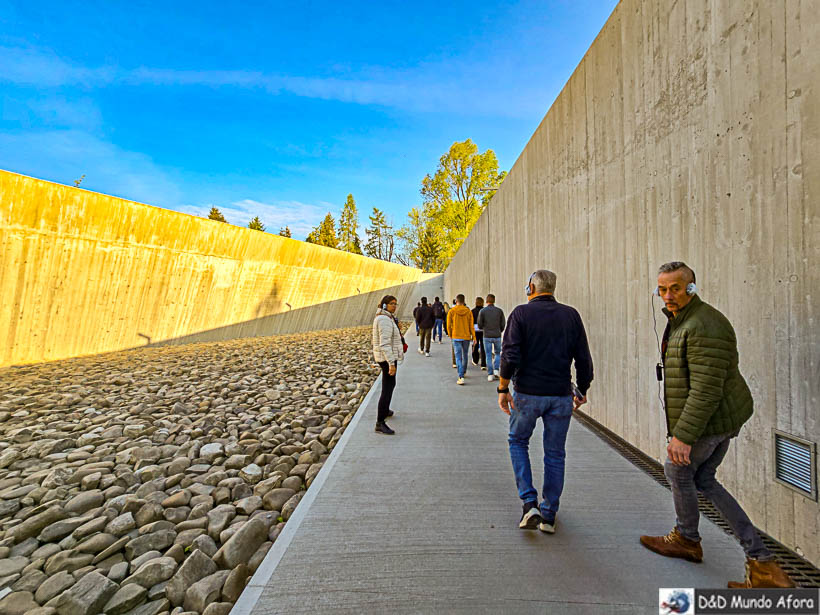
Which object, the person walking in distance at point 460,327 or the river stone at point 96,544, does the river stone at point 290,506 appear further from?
the person walking in distance at point 460,327

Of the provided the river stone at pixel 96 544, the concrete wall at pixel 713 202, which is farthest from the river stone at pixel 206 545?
the concrete wall at pixel 713 202

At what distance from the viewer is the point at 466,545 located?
2.60 m

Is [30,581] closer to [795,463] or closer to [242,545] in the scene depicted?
[242,545]

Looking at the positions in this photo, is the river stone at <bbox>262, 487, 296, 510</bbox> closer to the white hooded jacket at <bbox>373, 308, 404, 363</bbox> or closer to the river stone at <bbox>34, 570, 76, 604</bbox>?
the river stone at <bbox>34, 570, 76, 604</bbox>

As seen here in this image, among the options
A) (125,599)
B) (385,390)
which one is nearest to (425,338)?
(385,390)

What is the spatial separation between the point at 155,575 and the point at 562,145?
711cm

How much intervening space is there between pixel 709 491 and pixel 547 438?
955 mm

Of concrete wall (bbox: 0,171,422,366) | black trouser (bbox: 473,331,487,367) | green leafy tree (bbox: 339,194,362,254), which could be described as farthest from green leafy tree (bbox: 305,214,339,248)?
black trouser (bbox: 473,331,487,367)

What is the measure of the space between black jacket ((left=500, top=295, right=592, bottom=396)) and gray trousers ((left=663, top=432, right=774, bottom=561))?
728mm

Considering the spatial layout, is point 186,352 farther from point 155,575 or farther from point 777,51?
point 777,51

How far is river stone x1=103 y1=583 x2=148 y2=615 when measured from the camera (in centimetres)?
231

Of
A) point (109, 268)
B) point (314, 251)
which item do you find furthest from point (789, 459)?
point (314, 251)

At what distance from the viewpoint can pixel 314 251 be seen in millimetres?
21078

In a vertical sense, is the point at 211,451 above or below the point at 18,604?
above
